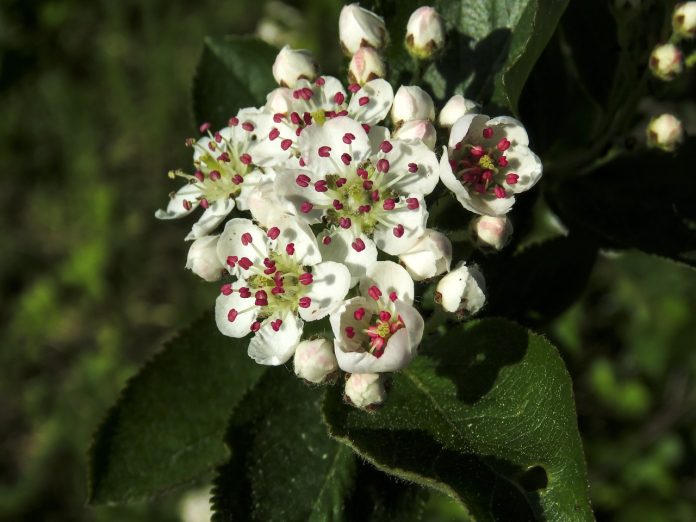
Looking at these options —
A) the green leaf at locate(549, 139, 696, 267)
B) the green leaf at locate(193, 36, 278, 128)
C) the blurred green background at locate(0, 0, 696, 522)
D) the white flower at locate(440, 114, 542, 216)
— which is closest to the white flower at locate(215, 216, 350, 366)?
the white flower at locate(440, 114, 542, 216)

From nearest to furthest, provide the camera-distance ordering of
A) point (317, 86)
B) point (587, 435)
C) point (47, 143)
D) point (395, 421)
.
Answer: point (395, 421) → point (317, 86) → point (587, 435) → point (47, 143)

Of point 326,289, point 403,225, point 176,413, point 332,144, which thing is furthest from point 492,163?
point 176,413

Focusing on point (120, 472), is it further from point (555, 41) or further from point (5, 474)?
point (5, 474)

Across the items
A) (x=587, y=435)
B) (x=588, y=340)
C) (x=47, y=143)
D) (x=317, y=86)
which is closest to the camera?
(x=317, y=86)

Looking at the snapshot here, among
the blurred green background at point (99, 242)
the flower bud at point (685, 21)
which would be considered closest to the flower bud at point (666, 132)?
the flower bud at point (685, 21)

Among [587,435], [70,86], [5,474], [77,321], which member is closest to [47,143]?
[70,86]

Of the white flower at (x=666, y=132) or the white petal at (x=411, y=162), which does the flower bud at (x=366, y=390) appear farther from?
the white flower at (x=666, y=132)

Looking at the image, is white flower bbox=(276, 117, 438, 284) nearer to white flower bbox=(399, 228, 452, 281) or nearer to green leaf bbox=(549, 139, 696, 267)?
white flower bbox=(399, 228, 452, 281)
